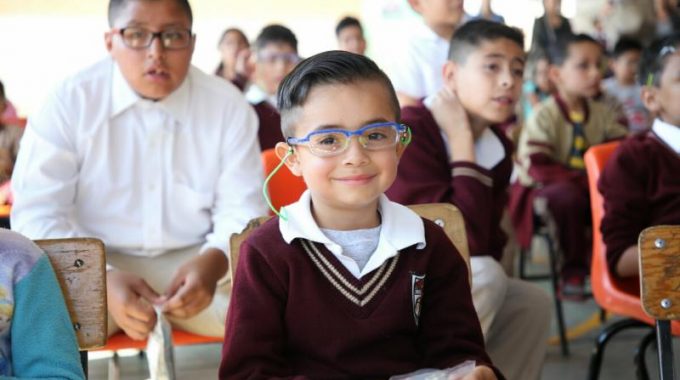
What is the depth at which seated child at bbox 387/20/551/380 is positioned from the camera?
2252 millimetres

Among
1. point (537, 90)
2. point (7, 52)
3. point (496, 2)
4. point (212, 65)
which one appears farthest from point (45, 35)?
point (537, 90)

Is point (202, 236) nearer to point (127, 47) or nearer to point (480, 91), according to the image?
point (127, 47)

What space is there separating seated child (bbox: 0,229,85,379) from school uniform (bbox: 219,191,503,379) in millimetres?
252

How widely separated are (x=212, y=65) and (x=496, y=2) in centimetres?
344

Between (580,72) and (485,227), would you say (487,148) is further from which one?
(580,72)

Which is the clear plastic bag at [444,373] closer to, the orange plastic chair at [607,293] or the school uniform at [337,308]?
the school uniform at [337,308]

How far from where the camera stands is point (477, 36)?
8.22 feet

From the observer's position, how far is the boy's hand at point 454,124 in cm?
235

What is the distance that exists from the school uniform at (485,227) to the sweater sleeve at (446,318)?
1.86 ft

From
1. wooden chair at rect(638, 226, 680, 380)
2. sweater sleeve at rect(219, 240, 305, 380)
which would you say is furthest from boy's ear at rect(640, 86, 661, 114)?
sweater sleeve at rect(219, 240, 305, 380)

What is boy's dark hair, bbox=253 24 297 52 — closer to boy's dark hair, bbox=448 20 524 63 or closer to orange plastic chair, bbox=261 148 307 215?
boy's dark hair, bbox=448 20 524 63

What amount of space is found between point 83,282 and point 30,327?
218 millimetres

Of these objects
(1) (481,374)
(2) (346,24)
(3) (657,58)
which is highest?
(2) (346,24)

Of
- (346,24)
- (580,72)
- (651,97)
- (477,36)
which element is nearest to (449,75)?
(477,36)
